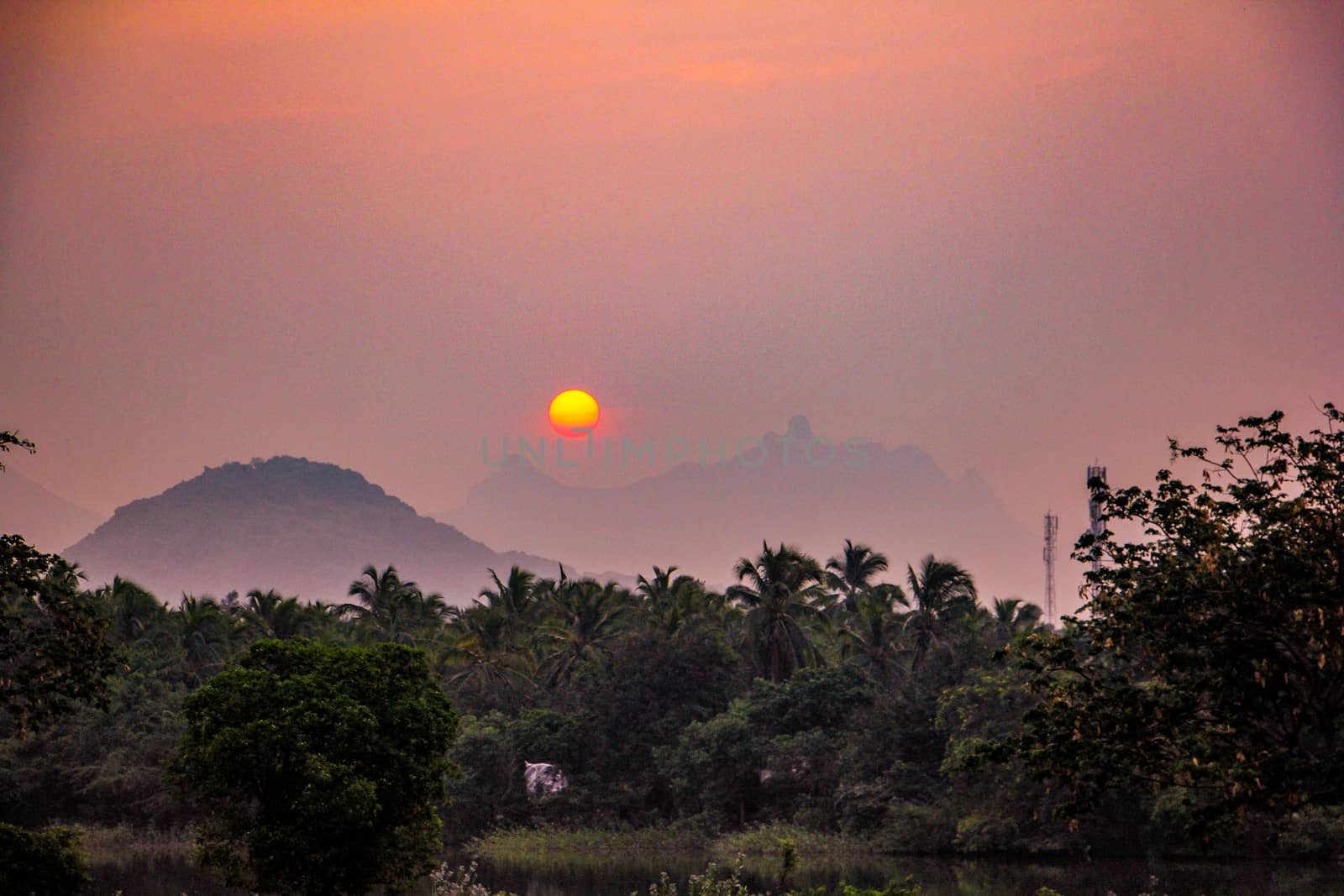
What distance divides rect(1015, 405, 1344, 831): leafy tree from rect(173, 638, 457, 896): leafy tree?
14.7 metres

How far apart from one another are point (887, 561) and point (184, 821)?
155ft

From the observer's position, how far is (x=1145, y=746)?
19922 millimetres

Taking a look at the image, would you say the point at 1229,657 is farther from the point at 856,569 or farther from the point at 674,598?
the point at 856,569

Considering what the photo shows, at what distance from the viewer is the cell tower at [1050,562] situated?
114 metres

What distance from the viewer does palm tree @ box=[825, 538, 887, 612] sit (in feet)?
311

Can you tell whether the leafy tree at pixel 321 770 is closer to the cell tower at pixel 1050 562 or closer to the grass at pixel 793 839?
the grass at pixel 793 839

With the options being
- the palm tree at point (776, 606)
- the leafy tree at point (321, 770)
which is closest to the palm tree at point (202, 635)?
the palm tree at point (776, 606)

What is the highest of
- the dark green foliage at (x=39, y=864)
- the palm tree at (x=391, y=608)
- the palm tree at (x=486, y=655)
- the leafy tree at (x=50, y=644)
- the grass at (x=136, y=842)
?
the palm tree at (x=391, y=608)

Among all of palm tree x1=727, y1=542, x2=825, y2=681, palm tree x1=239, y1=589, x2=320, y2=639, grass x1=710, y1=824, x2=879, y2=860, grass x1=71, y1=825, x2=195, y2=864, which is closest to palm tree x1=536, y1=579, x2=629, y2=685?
palm tree x1=727, y1=542, x2=825, y2=681

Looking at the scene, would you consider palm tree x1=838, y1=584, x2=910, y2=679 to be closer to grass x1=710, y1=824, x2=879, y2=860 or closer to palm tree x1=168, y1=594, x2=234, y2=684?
grass x1=710, y1=824, x2=879, y2=860

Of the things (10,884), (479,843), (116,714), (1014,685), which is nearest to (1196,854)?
(1014,685)

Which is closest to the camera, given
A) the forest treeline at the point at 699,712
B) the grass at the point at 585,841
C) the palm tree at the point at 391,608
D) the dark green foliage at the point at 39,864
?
the dark green foliage at the point at 39,864

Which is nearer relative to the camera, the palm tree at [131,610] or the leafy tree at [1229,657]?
the leafy tree at [1229,657]

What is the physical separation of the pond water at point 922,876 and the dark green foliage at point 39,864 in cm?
2069
